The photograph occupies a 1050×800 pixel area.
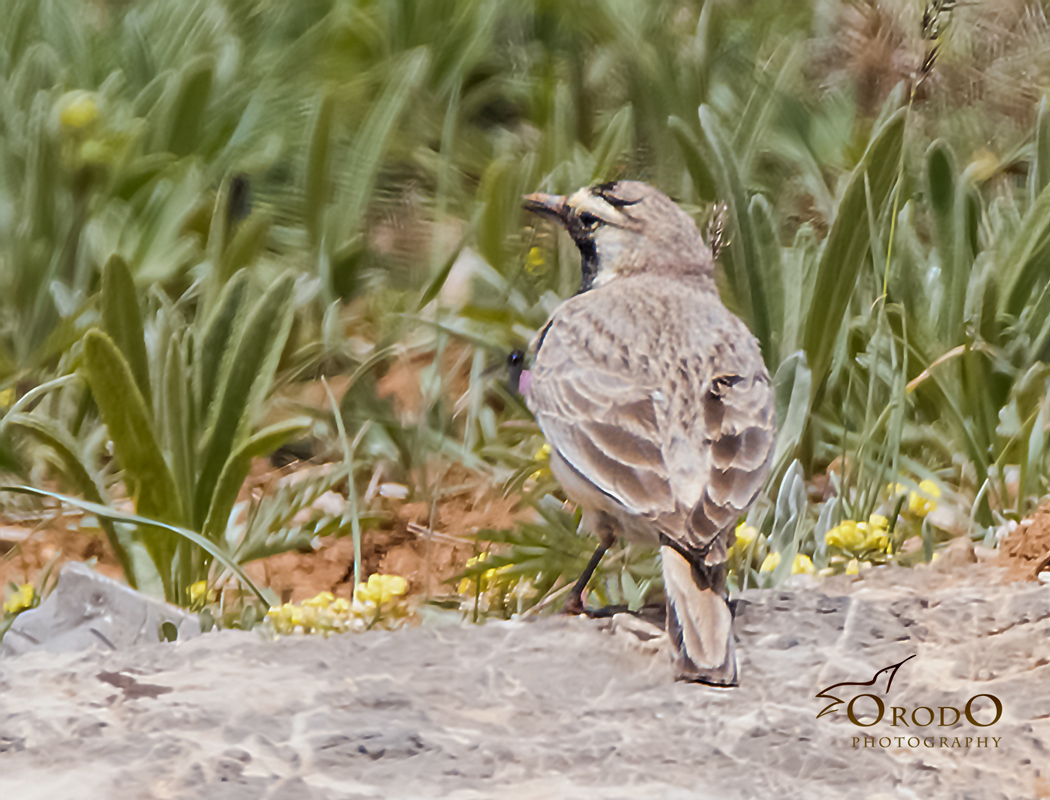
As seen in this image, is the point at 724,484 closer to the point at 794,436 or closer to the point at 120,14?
the point at 794,436

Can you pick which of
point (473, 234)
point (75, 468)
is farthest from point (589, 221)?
point (75, 468)

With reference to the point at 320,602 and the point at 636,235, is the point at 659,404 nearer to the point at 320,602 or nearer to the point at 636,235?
the point at 636,235

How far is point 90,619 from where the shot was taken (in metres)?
2.97

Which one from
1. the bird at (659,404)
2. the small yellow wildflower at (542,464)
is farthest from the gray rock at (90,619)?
the small yellow wildflower at (542,464)

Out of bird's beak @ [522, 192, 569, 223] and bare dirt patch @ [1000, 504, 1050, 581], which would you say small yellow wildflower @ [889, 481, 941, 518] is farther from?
bird's beak @ [522, 192, 569, 223]

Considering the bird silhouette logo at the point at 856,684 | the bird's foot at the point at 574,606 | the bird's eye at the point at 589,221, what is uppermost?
the bird's eye at the point at 589,221

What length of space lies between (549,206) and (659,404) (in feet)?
2.67

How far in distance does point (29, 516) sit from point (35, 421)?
319 mm

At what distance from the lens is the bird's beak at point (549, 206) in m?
3.42

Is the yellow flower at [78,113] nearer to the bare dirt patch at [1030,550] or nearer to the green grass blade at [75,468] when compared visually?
the green grass blade at [75,468]

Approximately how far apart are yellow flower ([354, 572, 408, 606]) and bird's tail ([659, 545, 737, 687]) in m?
0.73

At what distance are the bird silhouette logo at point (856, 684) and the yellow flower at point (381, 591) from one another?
3.25ft

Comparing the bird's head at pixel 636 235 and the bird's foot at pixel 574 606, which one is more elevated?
the bird's head at pixel 636 235

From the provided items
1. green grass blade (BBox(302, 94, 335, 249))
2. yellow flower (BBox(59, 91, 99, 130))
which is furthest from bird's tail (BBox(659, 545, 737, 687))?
yellow flower (BBox(59, 91, 99, 130))
